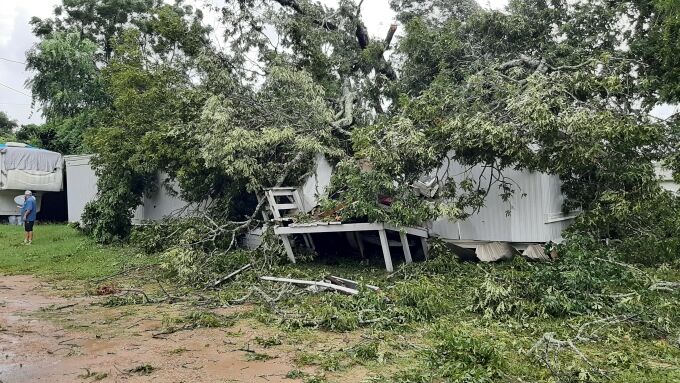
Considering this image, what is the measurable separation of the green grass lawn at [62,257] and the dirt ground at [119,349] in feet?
8.75

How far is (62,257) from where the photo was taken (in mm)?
11008

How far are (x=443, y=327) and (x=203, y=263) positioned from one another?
185 inches

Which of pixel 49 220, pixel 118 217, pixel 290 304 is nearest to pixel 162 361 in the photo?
pixel 290 304

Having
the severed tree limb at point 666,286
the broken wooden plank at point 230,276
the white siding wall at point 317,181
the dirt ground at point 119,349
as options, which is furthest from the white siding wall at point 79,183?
the severed tree limb at point 666,286

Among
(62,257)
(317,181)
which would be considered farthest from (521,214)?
(62,257)

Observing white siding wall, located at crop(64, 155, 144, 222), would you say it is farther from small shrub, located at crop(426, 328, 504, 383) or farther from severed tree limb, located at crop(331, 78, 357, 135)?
small shrub, located at crop(426, 328, 504, 383)

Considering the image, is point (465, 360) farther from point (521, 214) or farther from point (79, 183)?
point (79, 183)

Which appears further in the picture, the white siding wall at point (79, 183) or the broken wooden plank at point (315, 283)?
the white siding wall at point (79, 183)

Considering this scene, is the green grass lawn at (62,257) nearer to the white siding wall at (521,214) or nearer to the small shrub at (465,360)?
the white siding wall at (521,214)

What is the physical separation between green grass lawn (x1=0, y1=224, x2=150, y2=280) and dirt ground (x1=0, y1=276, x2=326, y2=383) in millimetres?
2668

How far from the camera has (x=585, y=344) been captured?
15.9 ft

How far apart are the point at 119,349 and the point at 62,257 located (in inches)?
278

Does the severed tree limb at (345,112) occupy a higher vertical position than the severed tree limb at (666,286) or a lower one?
higher

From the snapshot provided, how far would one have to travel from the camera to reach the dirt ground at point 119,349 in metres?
4.33
